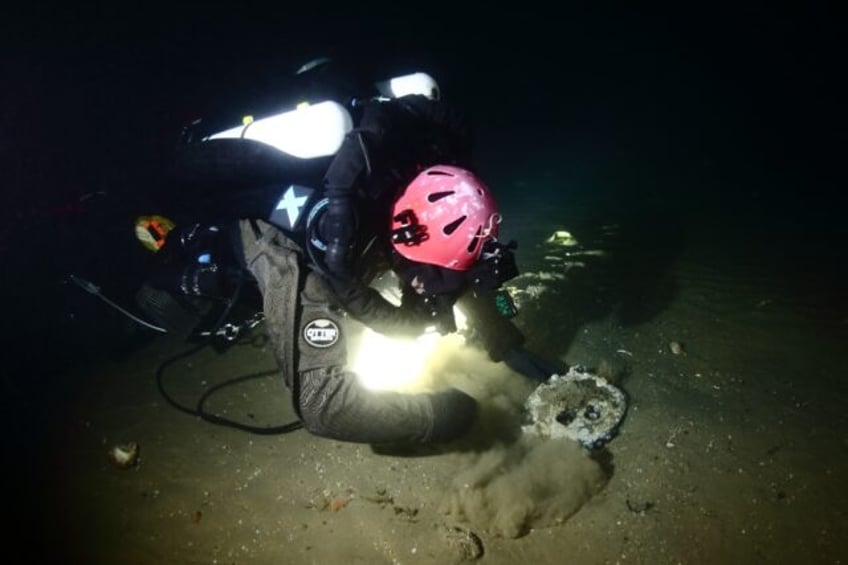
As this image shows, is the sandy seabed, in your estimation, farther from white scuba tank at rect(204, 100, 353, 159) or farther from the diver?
white scuba tank at rect(204, 100, 353, 159)

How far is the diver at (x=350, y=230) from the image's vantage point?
105 inches

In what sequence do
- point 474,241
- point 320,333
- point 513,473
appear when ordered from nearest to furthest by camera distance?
point 320,333
point 474,241
point 513,473

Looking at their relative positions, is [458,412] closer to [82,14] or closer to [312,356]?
[312,356]

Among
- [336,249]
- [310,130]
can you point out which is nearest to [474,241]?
[336,249]

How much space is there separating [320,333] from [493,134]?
35.5ft

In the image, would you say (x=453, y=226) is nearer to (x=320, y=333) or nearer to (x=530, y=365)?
(x=320, y=333)

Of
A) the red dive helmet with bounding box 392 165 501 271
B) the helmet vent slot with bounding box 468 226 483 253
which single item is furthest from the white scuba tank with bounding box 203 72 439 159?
the helmet vent slot with bounding box 468 226 483 253

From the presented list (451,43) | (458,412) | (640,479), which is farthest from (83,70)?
(451,43)

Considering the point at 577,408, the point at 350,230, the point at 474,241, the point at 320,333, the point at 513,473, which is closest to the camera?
the point at 350,230

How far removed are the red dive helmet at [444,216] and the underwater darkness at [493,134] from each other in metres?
1.42

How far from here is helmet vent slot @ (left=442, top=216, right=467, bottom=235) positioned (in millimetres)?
2766

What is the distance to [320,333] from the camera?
2.72 meters

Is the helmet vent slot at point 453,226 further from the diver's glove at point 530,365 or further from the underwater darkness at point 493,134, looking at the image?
the underwater darkness at point 493,134

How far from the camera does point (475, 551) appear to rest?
262cm
